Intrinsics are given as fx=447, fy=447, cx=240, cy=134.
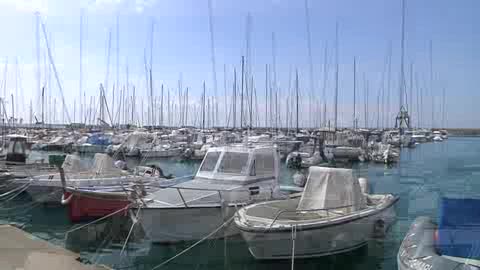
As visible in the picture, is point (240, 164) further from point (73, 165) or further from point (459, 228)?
point (73, 165)

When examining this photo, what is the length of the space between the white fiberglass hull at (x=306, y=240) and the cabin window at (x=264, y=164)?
4261mm

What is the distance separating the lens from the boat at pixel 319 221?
1082 cm

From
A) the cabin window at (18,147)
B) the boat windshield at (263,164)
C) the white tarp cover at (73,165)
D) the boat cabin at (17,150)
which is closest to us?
the boat windshield at (263,164)

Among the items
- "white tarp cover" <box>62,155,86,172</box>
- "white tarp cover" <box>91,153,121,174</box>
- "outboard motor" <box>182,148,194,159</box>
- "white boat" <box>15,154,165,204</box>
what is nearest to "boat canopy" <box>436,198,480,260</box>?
"white boat" <box>15,154,165,204</box>

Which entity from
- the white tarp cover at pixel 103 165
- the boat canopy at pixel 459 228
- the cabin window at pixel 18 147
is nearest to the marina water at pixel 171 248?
the white tarp cover at pixel 103 165

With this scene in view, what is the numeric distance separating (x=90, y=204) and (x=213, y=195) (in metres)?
5.39

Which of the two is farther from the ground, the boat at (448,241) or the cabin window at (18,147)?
the cabin window at (18,147)

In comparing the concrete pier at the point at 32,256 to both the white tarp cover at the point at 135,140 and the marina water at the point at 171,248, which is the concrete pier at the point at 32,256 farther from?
the white tarp cover at the point at 135,140

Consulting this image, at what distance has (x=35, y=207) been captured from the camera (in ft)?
65.4

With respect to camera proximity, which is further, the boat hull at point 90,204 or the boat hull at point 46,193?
the boat hull at point 46,193

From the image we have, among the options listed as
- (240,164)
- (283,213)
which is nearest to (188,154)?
(240,164)

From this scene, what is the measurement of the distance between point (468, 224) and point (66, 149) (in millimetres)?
56741

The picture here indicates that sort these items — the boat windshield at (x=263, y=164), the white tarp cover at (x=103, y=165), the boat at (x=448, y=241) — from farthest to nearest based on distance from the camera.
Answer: the white tarp cover at (x=103, y=165) → the boat windshield at (x=263, y=164) → the boat at (x=448, y=241)

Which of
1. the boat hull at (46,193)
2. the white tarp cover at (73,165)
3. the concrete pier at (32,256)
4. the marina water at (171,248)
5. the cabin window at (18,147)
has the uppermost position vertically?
the cabin window at (18,147)
